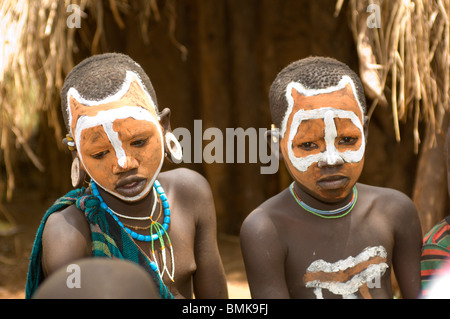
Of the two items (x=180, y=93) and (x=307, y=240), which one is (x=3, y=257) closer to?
(x=180, y=93)

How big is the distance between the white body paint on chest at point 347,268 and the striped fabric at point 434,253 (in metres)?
0.18

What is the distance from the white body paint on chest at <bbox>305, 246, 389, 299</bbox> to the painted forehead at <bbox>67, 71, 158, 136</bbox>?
2.56 ft

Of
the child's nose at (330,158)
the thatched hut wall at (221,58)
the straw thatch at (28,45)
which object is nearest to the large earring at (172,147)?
the child's nose at (330,158)

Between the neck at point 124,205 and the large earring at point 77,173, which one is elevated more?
the large earring at point 77,173

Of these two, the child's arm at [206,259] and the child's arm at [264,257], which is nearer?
the child's arm at [264,257]

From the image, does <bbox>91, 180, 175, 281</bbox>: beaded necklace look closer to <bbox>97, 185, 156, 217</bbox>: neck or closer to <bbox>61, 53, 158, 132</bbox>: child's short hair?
<bbox>97, 185, 156, 217</bbox>: neck

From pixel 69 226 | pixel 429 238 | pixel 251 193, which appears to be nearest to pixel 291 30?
pixel 251 193

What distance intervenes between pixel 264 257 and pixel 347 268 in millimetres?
295

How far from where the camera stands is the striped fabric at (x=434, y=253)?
214 cm

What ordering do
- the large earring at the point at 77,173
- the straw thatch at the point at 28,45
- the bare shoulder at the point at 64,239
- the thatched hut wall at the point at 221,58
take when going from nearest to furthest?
1. the bare shoulder at the point at 64,239
2. the large earring at the point at 77,173
3. the straw thatch at the point at 28,45
4. the thatched hut wall at the point at 221,58

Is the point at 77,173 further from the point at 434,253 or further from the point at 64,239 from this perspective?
the point at 434,253

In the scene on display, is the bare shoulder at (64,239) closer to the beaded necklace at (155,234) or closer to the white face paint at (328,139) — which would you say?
the beaded necklace at (155,234)

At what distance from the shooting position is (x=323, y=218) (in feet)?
6.99

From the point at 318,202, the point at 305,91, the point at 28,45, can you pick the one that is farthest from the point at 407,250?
the point at 28,45
